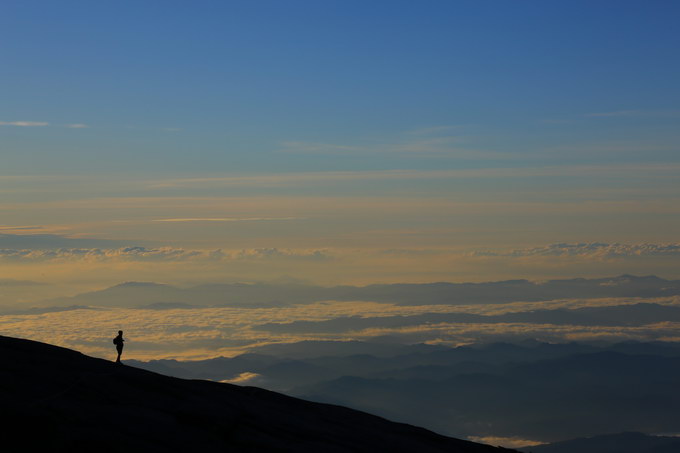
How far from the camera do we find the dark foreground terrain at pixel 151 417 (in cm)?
3331

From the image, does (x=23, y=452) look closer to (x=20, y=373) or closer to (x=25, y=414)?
(x=25, y=414)

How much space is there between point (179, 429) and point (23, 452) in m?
9.05

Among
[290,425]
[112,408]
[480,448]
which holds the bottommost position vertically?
[480,448]

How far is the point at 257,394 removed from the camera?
182 ft

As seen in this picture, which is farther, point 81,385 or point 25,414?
point 81,385

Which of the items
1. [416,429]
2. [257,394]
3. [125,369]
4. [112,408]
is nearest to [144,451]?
[112,408]

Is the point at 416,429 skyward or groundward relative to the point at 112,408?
groundward

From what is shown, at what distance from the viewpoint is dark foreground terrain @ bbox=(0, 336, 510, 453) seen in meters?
33.3

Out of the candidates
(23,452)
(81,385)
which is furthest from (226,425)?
(23,452)

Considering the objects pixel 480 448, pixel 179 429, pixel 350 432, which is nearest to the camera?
pixel 179 429

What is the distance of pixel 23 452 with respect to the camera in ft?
102

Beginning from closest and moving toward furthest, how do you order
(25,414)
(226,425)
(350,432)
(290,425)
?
(25,414)
(226,425)
(290,425)
(350,432)

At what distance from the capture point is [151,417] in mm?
38500

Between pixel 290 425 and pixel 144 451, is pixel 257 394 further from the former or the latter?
pixel 144 451
